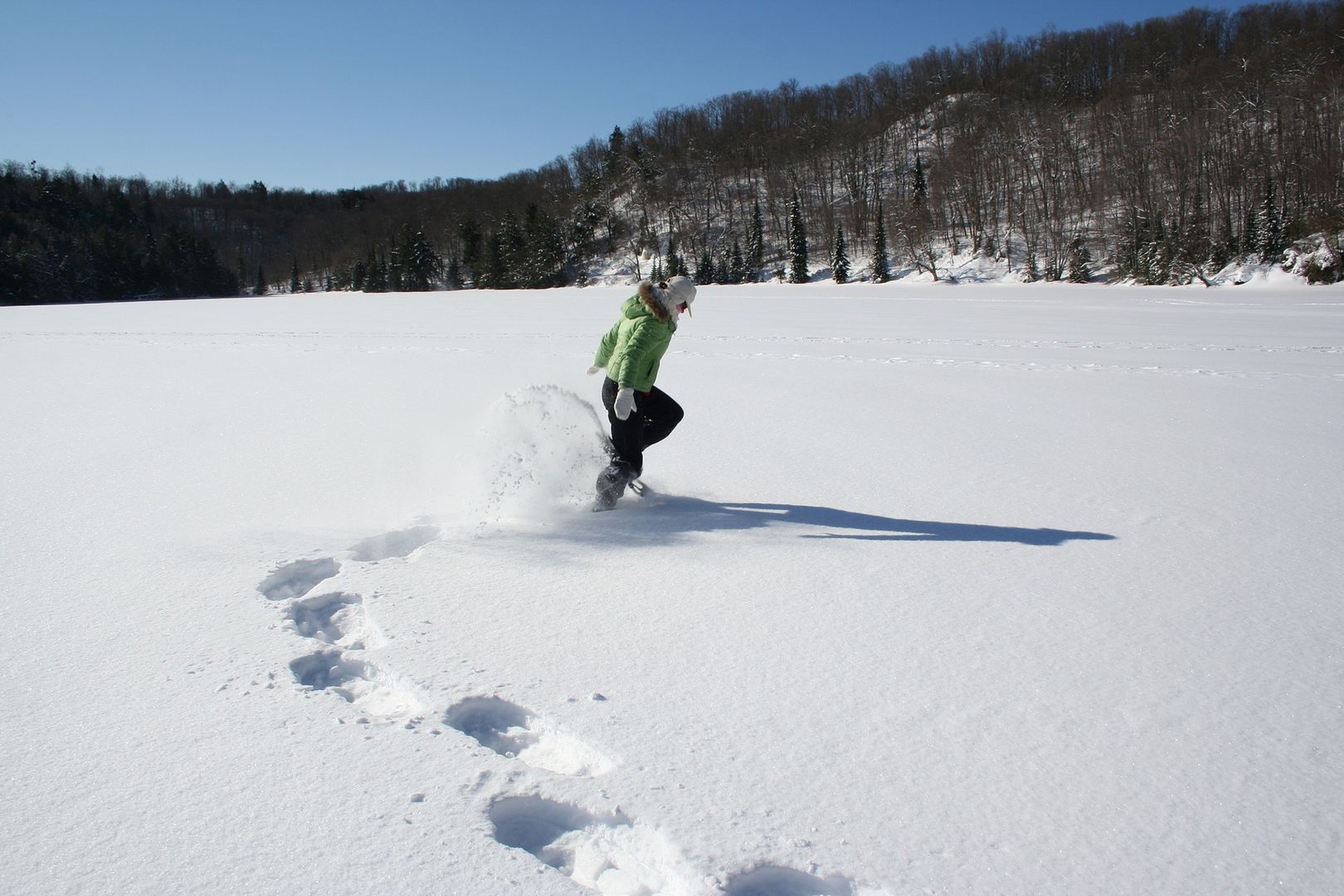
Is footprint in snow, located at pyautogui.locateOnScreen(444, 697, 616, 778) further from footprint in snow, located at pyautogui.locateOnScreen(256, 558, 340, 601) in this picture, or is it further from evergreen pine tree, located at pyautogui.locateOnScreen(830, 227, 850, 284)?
evergreen pine tree, located at pyautogui.locateOnScreen(830, 227, 850, 284)

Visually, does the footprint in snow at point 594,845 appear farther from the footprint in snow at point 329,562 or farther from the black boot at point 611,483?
the black boot at point 611,483

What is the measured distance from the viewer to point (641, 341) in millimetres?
4375

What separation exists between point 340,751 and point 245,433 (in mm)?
5414

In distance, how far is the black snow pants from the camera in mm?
4555

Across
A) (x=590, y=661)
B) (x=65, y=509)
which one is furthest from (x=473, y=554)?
(x=65, y=509)

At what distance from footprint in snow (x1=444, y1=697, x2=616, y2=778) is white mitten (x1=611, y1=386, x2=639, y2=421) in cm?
215

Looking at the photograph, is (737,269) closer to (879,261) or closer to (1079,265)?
(879,261)

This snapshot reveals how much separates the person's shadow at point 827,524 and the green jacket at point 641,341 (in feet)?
2.54

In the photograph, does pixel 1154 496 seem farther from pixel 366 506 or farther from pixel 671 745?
pixel 366 506

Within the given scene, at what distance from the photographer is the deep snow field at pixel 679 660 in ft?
5.88

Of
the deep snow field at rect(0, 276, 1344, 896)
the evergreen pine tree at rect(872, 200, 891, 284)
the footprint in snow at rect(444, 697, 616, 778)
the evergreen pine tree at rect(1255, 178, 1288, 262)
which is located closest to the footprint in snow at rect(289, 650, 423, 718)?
the deep snow field at rect(0, 276, 1344, 896)

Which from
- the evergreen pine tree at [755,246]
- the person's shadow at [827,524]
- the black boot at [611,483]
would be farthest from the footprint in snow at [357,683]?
the evergreen pine tree at [755,246]

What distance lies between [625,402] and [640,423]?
0.93 feet

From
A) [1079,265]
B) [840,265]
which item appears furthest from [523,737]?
[840,265]
